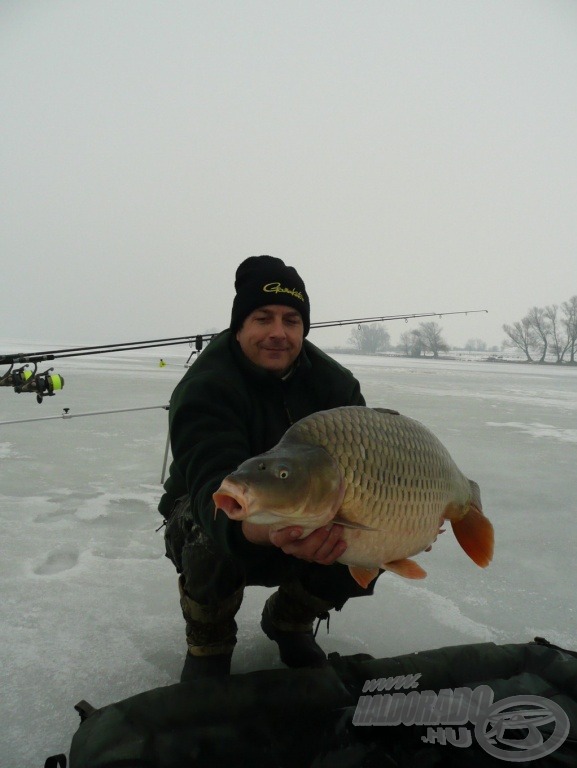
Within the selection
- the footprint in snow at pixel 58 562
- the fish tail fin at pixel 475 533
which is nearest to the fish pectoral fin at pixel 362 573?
the fish tail fin at pixel 475 533

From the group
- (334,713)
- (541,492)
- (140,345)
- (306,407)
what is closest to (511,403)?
(541,492)

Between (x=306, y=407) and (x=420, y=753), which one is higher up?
(x=306, y=407)

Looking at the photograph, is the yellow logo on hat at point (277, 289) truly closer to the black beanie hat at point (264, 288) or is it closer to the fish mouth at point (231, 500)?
the black beanie hat at point (264, 288)

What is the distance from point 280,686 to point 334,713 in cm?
15

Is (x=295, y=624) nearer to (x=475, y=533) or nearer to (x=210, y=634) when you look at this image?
(x=210, y=634)

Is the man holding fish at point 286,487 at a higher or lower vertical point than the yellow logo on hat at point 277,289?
lower

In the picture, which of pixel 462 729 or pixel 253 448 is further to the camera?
pixel 253 448

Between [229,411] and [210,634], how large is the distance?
717 mm

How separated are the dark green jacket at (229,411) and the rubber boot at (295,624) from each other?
0.51 metres

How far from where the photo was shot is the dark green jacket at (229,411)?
1.47 m

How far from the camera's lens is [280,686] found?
128 centimetres

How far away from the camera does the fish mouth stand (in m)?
1.07

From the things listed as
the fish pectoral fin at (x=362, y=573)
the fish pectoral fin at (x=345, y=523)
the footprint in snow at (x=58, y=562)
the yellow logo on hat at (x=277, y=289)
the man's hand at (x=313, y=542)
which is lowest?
the footprint in snow at (x=58, y=562)

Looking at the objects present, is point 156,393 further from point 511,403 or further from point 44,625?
point 44,625
